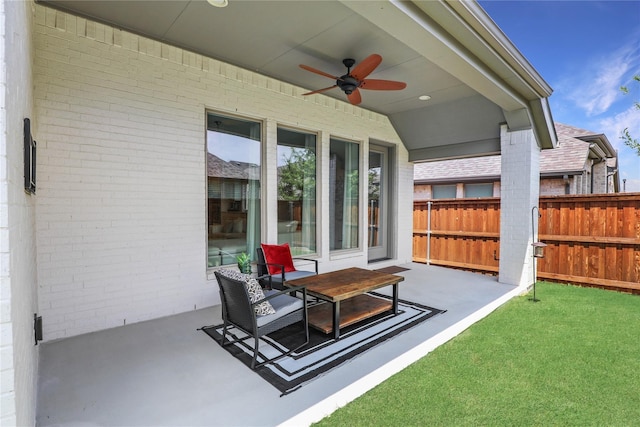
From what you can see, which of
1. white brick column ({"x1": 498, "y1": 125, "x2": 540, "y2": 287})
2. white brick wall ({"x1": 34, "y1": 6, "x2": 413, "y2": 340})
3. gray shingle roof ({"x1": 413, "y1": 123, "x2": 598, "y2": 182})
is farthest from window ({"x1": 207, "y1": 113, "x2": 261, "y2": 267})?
gray shingle roof ({"x1": 413, "y1": 123, "x2": 598, "y2": 182})

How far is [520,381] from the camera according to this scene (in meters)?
2.49

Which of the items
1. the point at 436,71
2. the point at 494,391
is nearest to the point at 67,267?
the point at 494,391

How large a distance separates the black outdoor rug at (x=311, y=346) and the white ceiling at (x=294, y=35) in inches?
118

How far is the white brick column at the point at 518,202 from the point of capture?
205 inches

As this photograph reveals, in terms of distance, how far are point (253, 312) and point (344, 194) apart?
3970 millimetres

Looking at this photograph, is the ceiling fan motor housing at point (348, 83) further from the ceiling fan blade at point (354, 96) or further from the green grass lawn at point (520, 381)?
the green grass lawn at point (520, 381)

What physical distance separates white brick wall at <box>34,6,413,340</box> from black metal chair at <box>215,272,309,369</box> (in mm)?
1375

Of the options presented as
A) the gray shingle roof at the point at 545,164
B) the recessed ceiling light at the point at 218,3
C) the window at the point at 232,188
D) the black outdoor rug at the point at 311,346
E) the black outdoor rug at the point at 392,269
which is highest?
the recessed ceiling light at the point at 218,3

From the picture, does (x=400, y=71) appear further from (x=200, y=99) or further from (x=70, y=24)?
(x=70, y=24)

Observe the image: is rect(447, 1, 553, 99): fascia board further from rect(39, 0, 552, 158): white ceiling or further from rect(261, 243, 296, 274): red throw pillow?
rect(261, 243, 296, 274): red throw pillow

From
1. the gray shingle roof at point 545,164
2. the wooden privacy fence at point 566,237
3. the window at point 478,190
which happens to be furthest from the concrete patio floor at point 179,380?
the window at point 478,190

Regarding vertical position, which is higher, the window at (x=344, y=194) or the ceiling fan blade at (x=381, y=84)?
the ceiling fan blade at (x=381, y=84)

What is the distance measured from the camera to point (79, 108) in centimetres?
327

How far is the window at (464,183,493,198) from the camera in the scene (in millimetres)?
10305
